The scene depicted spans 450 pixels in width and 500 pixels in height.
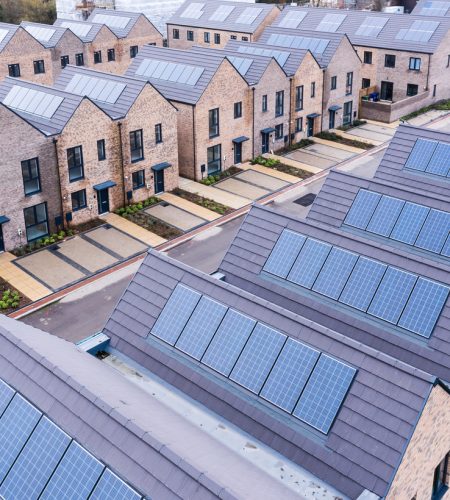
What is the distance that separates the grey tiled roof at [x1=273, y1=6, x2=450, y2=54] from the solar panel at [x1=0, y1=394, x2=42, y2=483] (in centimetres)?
5589

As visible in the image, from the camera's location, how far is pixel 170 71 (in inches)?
1913

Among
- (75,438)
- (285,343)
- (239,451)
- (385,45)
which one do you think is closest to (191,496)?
(75,438)

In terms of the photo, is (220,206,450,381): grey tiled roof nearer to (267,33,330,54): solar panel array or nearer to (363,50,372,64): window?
(267,33,330,54): solar panel array

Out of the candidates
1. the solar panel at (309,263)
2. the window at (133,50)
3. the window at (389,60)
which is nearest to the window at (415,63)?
the window at (389,60)

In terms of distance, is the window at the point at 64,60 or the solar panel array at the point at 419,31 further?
the window at the point at 64,60

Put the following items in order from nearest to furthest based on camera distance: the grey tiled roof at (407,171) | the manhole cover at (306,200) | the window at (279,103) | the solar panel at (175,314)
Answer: the solar panel at (175,314) → the grey tiled roof at (407,171) → the manhole cover at (306,200) → the window at (279,103)

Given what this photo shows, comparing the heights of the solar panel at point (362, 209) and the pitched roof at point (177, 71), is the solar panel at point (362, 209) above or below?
below

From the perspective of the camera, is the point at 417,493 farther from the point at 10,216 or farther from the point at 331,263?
the point at 10,216

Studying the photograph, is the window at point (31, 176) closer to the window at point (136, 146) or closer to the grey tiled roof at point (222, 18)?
the window at point (136, 146)

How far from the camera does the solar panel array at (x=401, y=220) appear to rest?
25.2m

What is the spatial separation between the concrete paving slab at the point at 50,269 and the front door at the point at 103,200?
566 cm

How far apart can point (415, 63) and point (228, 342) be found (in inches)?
2265

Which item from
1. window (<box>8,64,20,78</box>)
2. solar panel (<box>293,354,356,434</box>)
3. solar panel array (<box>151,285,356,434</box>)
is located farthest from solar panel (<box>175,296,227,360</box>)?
window (<box>8,64,20,78</box>)

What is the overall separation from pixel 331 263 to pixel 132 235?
20.2 m
